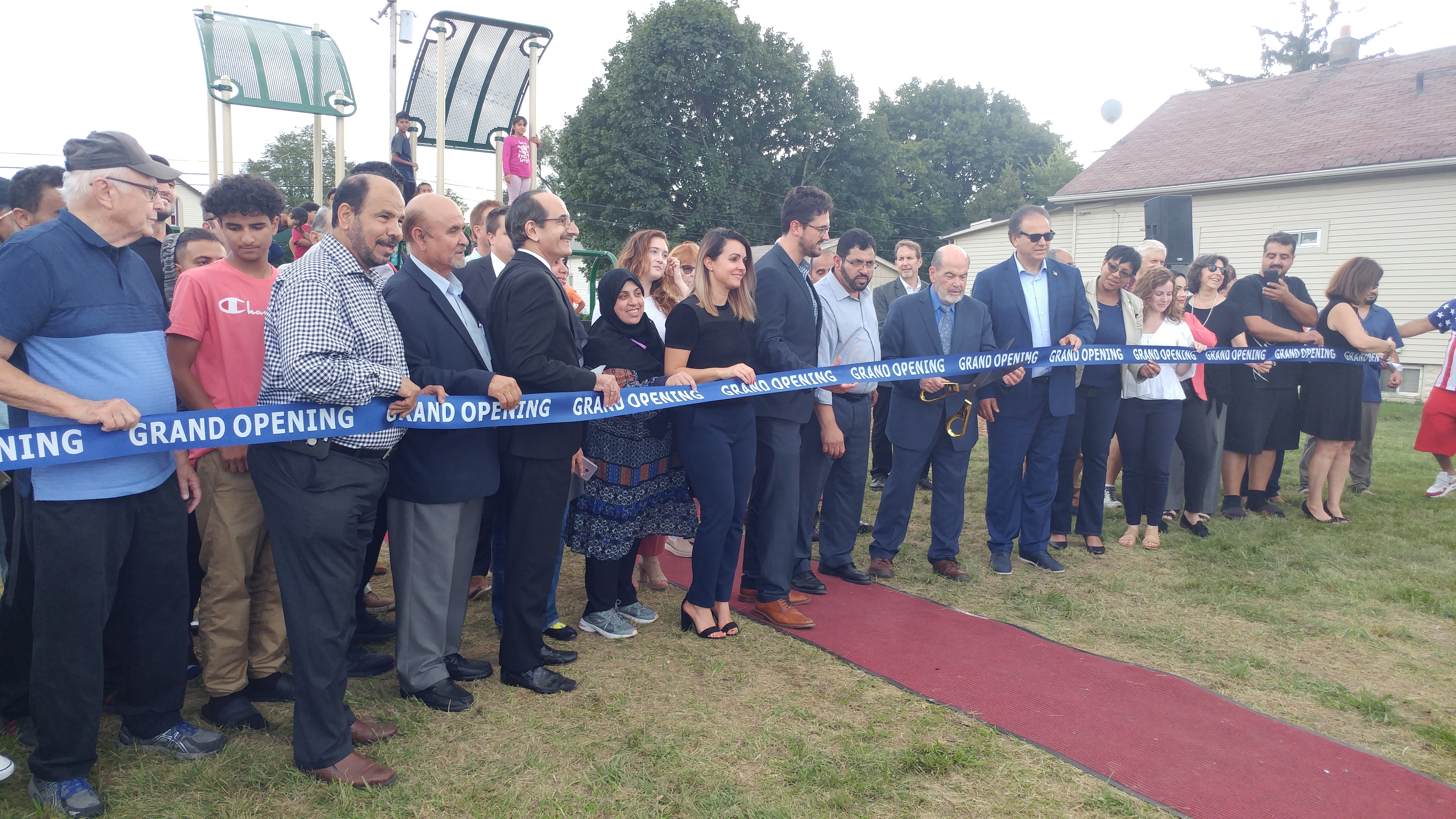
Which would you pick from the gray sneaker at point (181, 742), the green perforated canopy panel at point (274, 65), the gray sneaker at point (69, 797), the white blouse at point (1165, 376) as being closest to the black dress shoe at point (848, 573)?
the white blouse at point (1165, 376)

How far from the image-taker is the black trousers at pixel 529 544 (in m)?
3.62

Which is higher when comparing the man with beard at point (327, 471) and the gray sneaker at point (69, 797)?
the man with beard at point (327, 471)

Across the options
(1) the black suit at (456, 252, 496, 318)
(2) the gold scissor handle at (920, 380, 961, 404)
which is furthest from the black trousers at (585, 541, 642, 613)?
(2) the gold scissor handle at (920, 380, 961, 404)

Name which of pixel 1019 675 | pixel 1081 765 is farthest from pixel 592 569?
→ pixel 1081 765

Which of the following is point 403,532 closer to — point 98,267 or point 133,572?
point 133,572

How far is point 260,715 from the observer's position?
3.38 metres

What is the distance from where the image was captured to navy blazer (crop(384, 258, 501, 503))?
11.0 feet

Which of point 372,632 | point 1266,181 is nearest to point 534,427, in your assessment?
point 372,632

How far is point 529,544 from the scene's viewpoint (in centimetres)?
363

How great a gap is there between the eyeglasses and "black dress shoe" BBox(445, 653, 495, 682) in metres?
2.13

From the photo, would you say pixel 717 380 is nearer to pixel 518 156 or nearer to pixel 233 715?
pixel 233 715

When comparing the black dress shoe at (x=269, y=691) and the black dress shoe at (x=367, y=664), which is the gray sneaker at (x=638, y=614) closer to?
the black dress shoe at (x=367, y=664)

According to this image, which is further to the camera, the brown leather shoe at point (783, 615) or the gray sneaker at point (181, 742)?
the brown leather shoe at point (783, 615)

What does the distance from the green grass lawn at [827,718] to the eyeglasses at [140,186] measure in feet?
6.45
